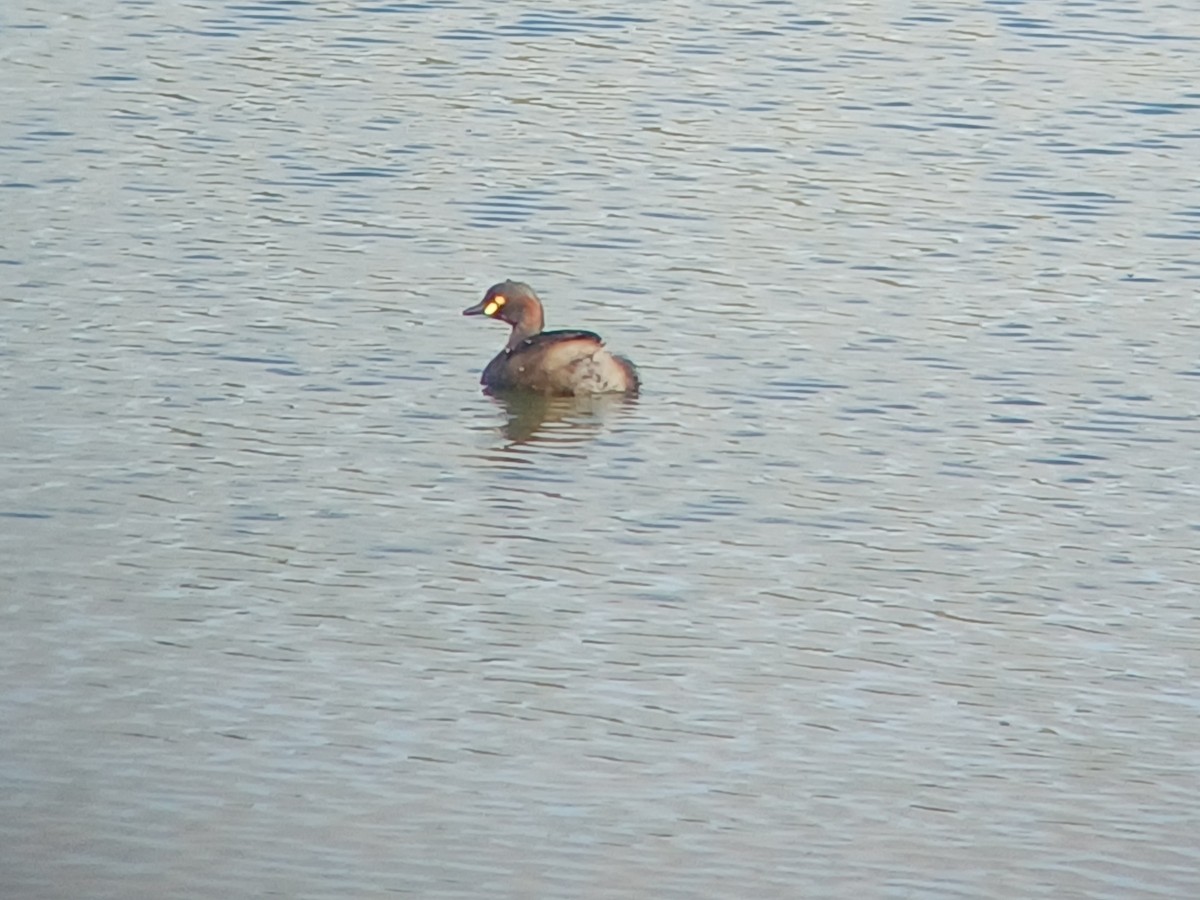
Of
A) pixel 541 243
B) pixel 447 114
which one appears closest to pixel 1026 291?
pixel 541 243

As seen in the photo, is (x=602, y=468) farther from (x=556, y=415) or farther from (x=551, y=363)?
(x=551, y=363)

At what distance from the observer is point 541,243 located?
19.7m

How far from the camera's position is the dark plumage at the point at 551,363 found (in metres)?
16.5

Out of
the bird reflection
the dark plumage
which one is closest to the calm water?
the bird reflection

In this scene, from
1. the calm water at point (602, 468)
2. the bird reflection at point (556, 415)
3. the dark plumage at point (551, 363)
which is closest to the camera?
the calm water at point (602, 468)

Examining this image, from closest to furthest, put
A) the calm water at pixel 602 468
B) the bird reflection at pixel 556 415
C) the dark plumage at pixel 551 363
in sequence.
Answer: the calm water at pixel 602 468, the bird reflection at pixel 556 415, the dark plumage at pixel 551 363

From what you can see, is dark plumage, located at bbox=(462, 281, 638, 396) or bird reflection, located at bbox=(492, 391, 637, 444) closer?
bird reflection, located at bbox=(492, 391, 637, 444)

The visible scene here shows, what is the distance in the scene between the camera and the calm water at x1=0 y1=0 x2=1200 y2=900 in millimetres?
10281

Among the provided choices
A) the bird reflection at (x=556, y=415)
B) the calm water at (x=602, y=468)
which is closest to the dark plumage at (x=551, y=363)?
the bird reflection at (x=556, y=415)

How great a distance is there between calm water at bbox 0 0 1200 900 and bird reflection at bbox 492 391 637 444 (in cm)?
5

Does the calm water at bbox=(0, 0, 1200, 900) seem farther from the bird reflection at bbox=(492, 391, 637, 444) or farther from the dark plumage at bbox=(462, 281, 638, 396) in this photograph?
the dark plumage at bbox=(462, 281, 638, 396)

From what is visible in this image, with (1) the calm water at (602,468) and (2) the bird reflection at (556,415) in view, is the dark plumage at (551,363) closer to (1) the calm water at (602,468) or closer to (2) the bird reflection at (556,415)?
(2) the bird reflection at (556,415)

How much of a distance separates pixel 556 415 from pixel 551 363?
33 centimetres

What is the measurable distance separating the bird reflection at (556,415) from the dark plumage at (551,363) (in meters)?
0.05
